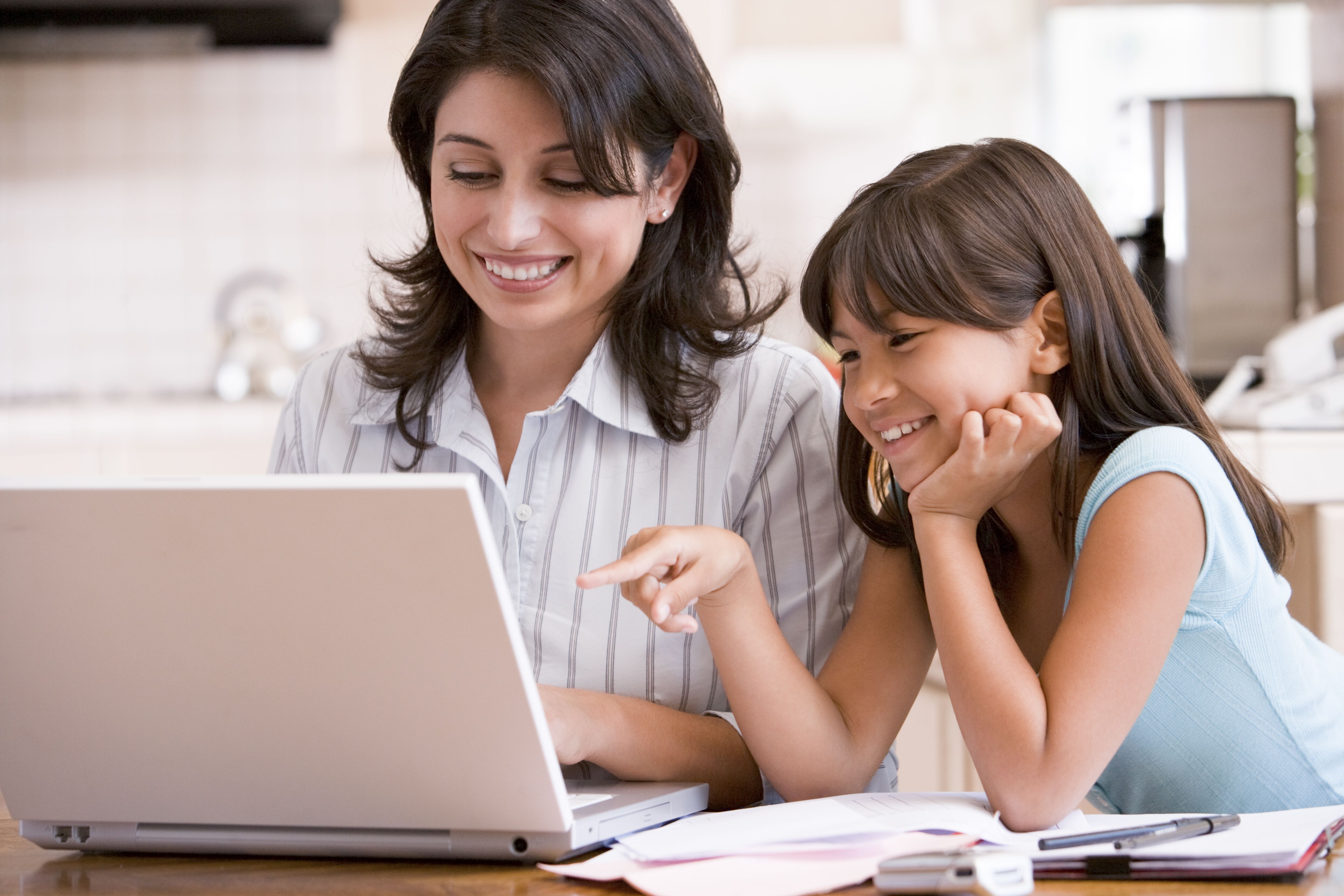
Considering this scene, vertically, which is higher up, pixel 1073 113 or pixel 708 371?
pixel 1073 113

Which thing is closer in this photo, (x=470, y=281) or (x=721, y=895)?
(x=721, y=895)

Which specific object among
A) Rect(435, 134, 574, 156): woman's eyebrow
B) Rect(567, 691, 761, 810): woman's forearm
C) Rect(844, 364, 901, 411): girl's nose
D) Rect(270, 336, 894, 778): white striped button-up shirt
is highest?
Rect(435, 134, 574, 156): woman's eyebrow

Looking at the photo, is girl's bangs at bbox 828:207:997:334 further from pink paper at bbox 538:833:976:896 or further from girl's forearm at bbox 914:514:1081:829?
pink paper at bbox 538:833:976:896

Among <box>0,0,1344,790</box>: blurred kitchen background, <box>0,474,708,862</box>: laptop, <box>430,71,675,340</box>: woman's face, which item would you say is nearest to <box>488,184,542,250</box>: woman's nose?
<box>430,71,675,340</box>: woman's face

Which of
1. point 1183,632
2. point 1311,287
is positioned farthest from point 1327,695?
point 1311,287

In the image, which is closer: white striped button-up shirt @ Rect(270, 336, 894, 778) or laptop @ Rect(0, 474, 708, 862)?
laptop @ Rect(0, 474, 708, 862)

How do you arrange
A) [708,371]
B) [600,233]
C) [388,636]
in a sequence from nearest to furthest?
[388,636], [600,233], [708,371]

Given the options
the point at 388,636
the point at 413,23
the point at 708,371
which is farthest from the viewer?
the point at 413,23

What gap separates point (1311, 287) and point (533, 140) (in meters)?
2.19

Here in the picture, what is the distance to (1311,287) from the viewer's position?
267 centimetres

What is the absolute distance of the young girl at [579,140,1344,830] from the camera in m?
0.86

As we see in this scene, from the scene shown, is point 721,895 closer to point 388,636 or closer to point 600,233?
point 388,636

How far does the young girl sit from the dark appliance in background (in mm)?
1455

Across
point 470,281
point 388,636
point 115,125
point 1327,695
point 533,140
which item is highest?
point 115,125
